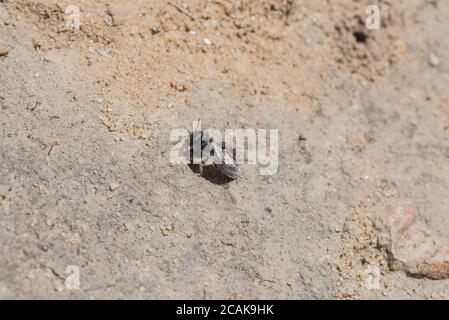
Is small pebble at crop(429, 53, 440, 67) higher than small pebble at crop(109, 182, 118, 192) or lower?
higher

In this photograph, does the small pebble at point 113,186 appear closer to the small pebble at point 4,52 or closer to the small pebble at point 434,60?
the small pebble at point 4,52

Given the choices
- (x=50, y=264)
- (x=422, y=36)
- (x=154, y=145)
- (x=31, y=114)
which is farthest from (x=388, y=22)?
(x=50, y=264)

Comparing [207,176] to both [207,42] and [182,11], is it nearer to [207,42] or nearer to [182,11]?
[207,42]

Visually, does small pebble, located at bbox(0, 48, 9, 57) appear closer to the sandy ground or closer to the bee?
the sandy ground

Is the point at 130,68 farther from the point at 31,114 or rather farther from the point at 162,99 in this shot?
the point at 31,114

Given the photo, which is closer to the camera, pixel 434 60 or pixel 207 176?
pixel 207 176

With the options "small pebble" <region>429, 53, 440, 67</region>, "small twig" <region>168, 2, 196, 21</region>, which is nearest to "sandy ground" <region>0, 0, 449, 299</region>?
"small twig" <region>168, 2, 196, 21</region>

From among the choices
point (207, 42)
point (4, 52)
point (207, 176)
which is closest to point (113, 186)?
point (207, 176)
